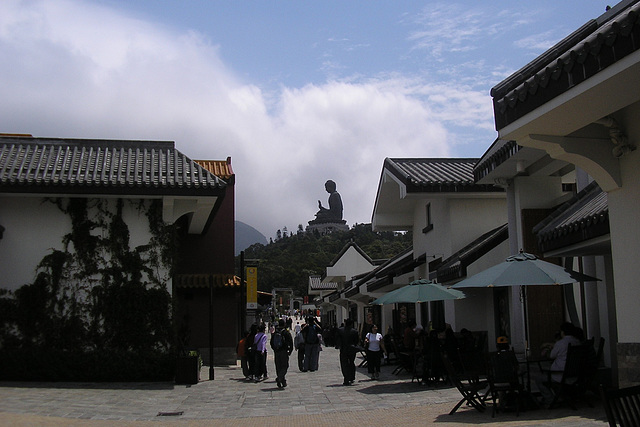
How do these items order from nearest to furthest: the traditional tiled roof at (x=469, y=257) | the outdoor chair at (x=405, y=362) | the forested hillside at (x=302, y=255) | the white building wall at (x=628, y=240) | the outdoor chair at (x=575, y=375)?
the white building wall at (x=628, y=240)
the outdoor chair at (x=575, y=375)
the traditional tiled roof at (x=469, y=257)
the outdoor chair at (x=405, y=362)
the forested hillside at (x=302, y=255)

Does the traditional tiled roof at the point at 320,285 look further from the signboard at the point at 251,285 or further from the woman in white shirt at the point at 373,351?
the woman in white shirt at the point at 373,351

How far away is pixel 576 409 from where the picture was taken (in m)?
→ 10.0

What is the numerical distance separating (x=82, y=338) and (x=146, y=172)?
440 centimetres

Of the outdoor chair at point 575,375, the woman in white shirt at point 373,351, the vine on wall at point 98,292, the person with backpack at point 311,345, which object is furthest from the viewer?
the person with backpack at point 311,345

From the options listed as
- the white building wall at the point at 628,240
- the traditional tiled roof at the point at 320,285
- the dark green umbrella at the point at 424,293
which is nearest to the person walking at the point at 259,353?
the dark green umbrella at the point at 424,293

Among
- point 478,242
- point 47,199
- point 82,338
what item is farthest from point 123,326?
point 478,242

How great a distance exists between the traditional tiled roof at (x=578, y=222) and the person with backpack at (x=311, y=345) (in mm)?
9527

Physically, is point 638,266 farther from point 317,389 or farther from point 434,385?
point 317,389

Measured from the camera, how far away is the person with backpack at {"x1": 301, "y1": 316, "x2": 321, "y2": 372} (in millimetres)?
20031

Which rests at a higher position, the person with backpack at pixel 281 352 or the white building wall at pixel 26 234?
the white building wall at pixel 26 234

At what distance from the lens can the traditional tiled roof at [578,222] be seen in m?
9.41

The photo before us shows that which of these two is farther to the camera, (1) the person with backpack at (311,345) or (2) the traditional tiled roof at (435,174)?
(1) the person with backpack at (311,345)

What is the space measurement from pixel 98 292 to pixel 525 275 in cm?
1083

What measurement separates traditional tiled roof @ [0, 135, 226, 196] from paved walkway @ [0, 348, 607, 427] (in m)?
4.70
